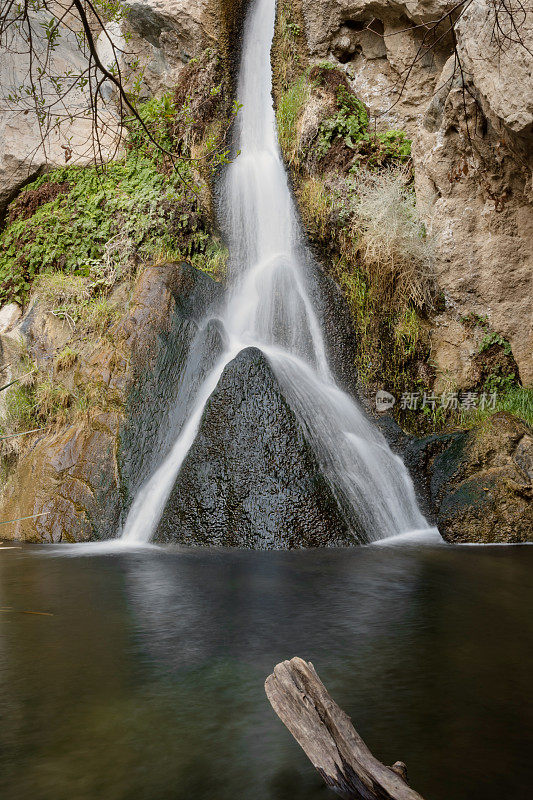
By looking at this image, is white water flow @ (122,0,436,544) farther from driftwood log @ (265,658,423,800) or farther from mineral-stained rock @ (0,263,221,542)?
driftwood log @ (265,658,423,800)

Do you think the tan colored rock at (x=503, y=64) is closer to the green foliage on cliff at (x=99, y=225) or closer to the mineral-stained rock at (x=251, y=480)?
the mineral-stained rock at (x=251, y=480)

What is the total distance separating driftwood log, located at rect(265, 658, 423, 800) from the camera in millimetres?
1657

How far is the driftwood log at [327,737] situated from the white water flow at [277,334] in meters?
3.82

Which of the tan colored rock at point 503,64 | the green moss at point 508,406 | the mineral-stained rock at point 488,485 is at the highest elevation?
the tan colored rock at point 503,64

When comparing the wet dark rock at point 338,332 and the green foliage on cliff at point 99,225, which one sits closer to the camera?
the wet dark rock at point 338,332

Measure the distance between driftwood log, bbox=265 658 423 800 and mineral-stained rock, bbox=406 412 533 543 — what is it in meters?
4.26

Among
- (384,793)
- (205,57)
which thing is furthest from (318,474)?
(205,57)

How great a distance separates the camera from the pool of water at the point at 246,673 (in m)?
1.93

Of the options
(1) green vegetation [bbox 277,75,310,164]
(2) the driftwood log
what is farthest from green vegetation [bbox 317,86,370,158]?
(2) the driftwood log

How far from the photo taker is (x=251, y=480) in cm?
563

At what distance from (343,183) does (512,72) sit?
307 centimetres

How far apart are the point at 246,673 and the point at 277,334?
5.84 metres

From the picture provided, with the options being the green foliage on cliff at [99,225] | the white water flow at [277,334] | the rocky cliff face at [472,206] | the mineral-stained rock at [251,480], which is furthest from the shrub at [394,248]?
the mineral-stained rock at [251,480]

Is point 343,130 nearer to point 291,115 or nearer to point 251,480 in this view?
point 291,115
